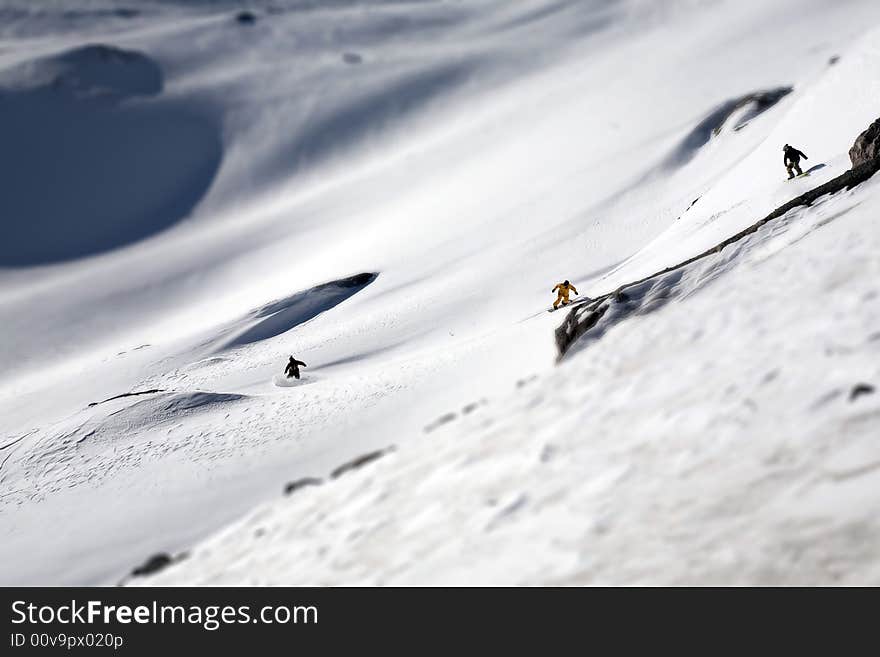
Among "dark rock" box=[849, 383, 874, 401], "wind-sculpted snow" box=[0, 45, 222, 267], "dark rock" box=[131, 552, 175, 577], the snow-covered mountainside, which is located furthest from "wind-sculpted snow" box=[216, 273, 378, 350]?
"wind-sculpted snow" box=[0, 45, 222, 267]

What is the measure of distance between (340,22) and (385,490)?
90.4 m

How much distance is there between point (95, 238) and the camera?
172 ft

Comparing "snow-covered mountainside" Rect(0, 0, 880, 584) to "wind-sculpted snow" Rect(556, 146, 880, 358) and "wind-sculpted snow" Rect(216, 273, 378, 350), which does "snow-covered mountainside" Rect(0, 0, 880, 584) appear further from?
"wind-sculpted snow" Rect(216, 273, 378, 350)

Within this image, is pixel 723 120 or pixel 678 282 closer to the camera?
pixel 678 282

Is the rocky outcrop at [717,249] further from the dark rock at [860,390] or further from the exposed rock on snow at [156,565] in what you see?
the exposed rock on snow at [156,565]

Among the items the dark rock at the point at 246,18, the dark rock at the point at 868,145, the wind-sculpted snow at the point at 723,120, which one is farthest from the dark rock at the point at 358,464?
the dark rock at the point at 246,18

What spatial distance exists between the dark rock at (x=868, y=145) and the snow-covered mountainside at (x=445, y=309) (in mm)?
2018

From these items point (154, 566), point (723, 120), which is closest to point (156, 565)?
point (154, 566)

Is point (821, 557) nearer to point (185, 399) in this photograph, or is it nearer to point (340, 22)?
point (185, 399)

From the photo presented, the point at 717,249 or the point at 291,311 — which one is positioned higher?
the point at 291,311

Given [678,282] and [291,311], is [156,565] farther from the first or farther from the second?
[291,311]

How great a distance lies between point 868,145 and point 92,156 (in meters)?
61.1

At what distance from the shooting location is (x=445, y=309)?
23531 millimetres
